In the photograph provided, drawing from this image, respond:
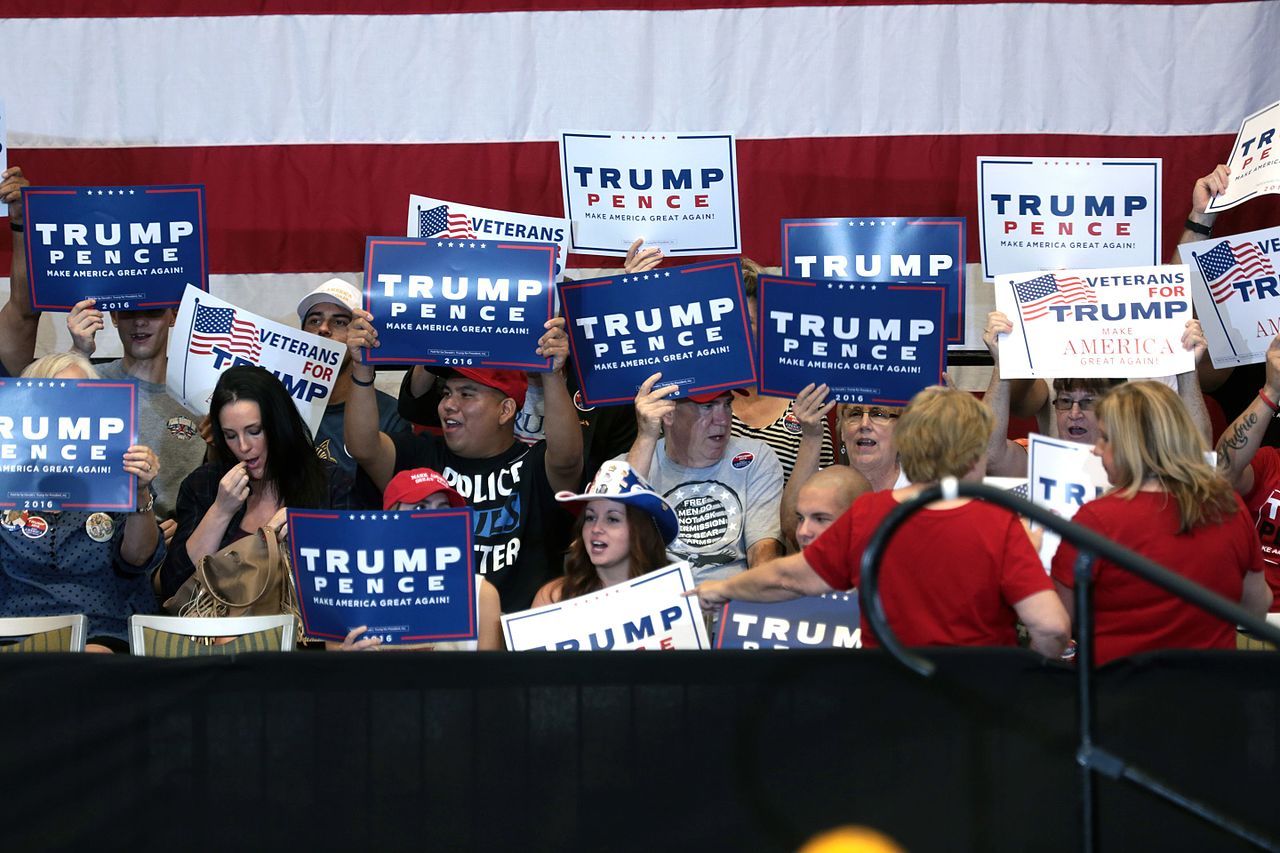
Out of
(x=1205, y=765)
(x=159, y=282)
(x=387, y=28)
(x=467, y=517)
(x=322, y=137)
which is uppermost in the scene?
(x=387, y=28)

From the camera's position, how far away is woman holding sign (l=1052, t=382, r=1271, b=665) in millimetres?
3484

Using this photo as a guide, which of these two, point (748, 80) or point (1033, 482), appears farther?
point (748, 80)

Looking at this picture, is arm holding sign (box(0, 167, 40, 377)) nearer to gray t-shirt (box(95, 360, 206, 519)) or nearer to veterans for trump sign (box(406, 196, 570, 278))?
gray t-shirt (box(95, 360, 206, 519))

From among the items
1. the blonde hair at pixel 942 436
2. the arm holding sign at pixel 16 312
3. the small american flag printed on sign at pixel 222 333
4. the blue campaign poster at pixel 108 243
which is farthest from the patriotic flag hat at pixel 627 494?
the arm holding sign at pixel 16 312

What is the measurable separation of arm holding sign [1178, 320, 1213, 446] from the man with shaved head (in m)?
1.27

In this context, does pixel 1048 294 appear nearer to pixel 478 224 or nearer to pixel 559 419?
pixel 559 419

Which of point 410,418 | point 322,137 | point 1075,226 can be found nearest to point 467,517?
point 410,418

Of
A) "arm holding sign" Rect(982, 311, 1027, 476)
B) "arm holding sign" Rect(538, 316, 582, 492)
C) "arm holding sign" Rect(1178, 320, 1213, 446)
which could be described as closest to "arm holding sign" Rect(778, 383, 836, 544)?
"arm holding sign" Rect(982, 311, 1027, 476)

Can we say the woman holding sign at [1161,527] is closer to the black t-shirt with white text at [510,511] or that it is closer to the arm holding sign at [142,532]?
the black t-shirt with white text at [510,511]

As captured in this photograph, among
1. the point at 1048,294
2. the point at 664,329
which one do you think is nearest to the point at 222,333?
the point at 664,329

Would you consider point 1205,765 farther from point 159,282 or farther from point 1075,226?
point 159,282

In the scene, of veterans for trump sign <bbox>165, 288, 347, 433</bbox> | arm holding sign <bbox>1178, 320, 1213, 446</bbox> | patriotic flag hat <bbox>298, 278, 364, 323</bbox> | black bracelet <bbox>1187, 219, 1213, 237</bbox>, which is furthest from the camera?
patriotic flag hat <bbox>298, 278, 364, 323</bbox>

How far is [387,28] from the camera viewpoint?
257 inches

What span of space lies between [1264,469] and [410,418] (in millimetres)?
2996
